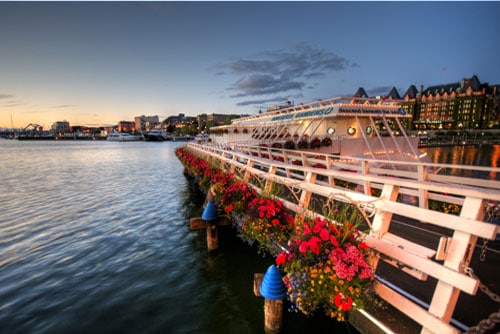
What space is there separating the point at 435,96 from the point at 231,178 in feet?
599

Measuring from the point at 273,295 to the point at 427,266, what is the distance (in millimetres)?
2508

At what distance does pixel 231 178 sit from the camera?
10633 mm

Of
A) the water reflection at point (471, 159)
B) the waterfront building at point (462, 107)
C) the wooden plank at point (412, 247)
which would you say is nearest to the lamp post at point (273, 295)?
the wooden plank at point (412, 247)

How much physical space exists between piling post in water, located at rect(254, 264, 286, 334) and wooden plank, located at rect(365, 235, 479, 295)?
1.71 metres

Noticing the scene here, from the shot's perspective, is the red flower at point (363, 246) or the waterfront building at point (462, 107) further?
the waterfront building at point (462, 107)

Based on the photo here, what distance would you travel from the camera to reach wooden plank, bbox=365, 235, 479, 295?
2.73m

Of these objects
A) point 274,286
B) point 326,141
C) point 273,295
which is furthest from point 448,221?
point 326,141

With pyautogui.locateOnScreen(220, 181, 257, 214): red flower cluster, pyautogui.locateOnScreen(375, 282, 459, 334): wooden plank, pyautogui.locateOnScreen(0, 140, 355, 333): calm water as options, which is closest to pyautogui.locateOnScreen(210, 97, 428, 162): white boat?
pyautogui.locateOnScreen(0, 140, 355, 333): calm water

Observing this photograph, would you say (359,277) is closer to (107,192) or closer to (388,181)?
(388,181)

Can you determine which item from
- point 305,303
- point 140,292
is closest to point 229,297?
point 140,292

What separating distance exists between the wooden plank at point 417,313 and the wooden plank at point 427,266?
50 centimetres

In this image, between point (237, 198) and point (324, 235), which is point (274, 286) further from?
point (237, 198)

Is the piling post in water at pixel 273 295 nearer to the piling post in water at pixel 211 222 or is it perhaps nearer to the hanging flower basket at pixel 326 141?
the piling post in water at pixel 211 222

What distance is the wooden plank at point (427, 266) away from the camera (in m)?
2.73
